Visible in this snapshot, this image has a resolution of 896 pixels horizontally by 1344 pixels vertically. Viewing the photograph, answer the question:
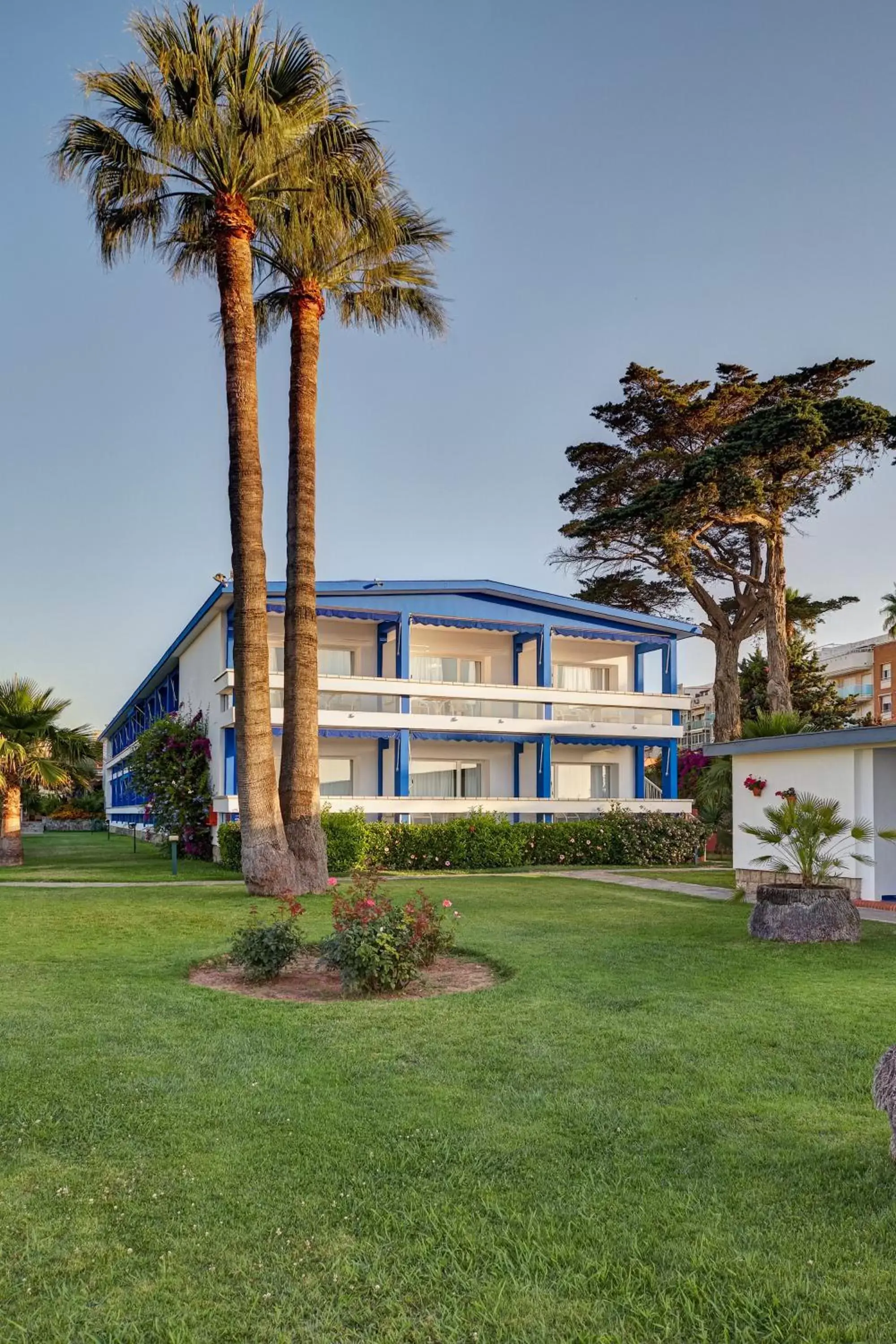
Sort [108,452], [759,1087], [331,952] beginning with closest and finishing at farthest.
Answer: [759,1087] < [331,952] < [108,452]

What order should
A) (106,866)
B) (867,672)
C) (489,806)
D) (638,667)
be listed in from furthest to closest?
(867,672) < (638,667) < (489,806) < (106,866)

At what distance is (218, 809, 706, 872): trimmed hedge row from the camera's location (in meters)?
24.7

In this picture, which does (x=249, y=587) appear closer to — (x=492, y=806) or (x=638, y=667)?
(x=492, y=806)

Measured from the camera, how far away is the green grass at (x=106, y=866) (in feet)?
73.3

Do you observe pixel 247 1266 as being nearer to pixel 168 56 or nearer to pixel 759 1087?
pixel 759 1087

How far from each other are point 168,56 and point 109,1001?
49.4ft

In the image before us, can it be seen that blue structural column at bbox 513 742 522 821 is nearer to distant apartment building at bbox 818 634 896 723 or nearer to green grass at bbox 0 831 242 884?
green grass at bbox 0 831 242 884

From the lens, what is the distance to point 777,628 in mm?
32031

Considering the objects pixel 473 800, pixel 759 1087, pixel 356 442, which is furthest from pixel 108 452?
pixel 759 1087

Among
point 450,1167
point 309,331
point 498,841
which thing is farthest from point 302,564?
point 450,1167

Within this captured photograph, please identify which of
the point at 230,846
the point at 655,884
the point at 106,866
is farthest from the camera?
the point at 106,866

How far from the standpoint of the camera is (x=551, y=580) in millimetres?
35531

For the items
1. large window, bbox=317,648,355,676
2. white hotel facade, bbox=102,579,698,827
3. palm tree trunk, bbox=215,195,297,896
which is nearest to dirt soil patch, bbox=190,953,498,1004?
palm tree trunk, bbox=215,195,297,896

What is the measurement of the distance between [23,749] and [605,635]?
18.8m
